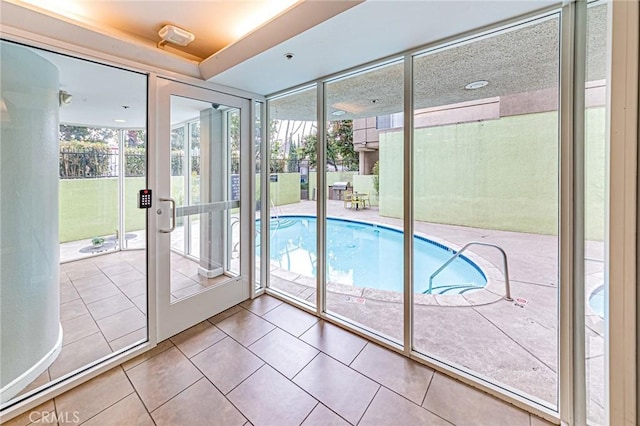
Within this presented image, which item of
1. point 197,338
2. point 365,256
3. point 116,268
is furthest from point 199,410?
point 365,256

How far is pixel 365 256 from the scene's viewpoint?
13.2ft

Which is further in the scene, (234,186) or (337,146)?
(234,186)

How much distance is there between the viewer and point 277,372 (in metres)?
1.87

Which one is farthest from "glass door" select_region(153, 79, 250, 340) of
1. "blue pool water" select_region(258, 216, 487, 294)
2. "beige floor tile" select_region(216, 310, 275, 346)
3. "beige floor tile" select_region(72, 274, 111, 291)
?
"beige floor tile" select_region(72, 274, 111, 291)

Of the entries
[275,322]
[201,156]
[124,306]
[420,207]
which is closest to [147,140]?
[201,156]

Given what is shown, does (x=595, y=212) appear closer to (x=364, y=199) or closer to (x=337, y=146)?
(x=364, y=199)

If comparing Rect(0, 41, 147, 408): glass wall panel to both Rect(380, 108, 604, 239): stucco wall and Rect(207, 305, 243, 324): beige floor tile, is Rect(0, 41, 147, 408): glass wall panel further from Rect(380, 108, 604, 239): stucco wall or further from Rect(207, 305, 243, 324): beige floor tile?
Rect(380, 108, 604, 239): stucco wall

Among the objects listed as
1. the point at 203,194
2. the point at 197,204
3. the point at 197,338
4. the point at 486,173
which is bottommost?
the point at 197,338

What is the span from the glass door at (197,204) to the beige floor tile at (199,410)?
0.80 metres

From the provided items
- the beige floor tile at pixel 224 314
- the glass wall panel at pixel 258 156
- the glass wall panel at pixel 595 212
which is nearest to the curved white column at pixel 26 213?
the beige floor tile at pixel 224 314

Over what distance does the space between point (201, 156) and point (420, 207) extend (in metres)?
2.24

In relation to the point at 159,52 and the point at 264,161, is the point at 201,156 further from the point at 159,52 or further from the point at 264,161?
the point at 159,52

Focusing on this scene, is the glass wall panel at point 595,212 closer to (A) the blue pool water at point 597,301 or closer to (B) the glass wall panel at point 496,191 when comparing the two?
(A) the blue pool water at point 597,301

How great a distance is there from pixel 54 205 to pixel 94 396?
54.2 inches
